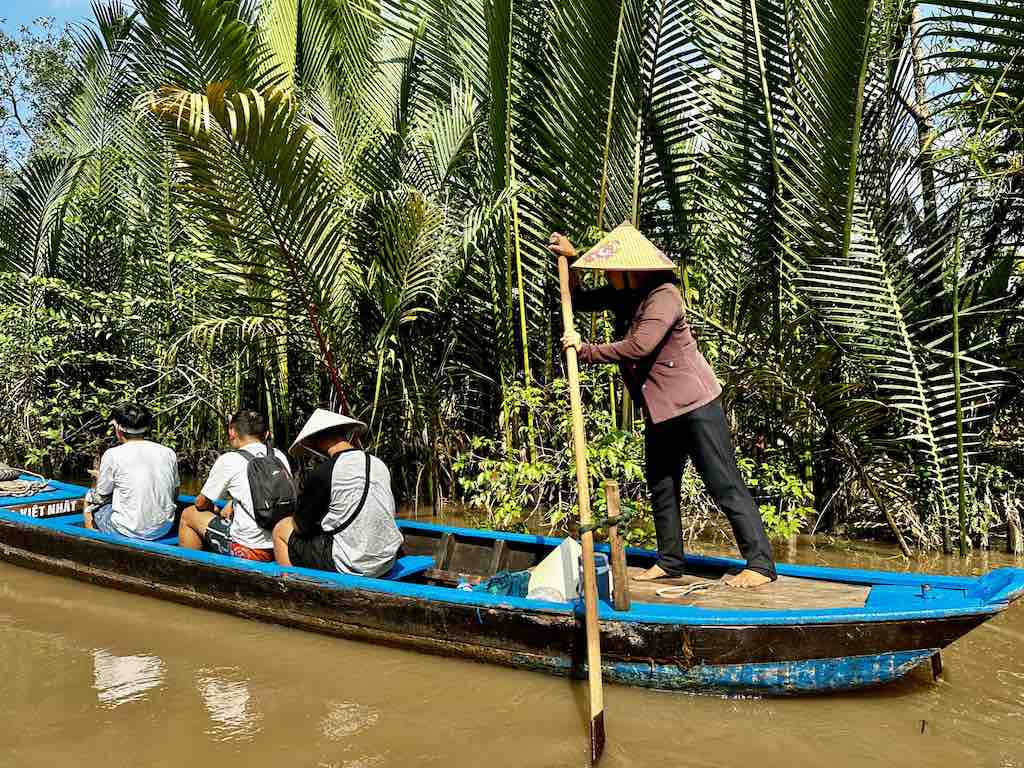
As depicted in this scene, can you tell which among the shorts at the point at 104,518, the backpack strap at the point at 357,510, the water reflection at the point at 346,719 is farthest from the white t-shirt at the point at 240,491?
the water reflection at the point at 346,719

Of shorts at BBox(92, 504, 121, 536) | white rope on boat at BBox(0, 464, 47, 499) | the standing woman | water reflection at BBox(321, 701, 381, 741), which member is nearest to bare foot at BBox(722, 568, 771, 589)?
the standing woman

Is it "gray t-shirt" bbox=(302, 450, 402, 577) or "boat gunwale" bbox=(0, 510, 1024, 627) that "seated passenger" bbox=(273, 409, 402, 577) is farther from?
"boat gunwale" bbox=(0, 510, 1024, 627)

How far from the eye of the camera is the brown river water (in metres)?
3.53

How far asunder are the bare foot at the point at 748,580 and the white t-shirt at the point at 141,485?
3597 mm

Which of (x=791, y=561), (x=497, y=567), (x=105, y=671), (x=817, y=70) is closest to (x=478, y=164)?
(x=817, y=70)

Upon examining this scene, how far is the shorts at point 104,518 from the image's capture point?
5941mm

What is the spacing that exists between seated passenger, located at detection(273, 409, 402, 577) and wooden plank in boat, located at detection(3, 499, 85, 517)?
320 centimetres

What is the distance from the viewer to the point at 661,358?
14.3ft

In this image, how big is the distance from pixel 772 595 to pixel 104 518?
4364mm

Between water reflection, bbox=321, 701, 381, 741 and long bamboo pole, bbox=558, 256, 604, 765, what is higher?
long bamboo pole, bbox=558, 256, 604, 765

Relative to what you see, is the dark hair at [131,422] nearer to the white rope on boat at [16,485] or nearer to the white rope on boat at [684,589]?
the white rope on boat at [16,485]

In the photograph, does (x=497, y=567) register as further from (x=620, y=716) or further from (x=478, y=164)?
(x=478, y=164)

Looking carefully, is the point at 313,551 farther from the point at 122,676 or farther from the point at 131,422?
the point at 131,422

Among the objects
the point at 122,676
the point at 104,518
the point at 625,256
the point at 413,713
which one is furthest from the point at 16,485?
the point at 625,256
